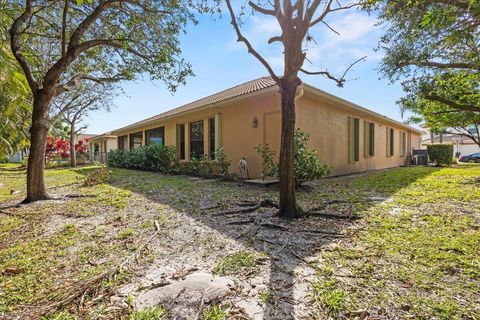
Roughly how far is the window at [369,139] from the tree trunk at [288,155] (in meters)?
9.46

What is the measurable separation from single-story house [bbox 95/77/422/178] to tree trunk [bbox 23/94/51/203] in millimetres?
5224

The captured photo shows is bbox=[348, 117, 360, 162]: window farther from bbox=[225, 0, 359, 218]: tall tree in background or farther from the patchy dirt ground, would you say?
bbox=[225, 0, 359, 218]: tall tree in background

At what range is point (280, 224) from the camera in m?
4.01

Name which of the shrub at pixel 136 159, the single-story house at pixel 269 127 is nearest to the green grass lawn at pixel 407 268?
the single-story house at pixel 269 127

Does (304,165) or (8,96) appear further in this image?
(304,165)

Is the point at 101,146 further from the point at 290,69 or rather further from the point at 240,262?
the point at 240,262

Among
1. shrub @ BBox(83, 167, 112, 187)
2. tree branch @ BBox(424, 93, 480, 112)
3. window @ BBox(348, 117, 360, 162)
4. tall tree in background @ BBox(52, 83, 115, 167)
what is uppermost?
tall tree in background @ BBox(52, 83, 115, 167)

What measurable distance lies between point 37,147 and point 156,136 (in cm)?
1028

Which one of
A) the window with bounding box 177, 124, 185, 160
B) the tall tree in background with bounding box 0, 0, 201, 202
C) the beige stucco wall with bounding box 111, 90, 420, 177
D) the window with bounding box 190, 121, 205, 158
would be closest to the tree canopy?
the tall tree in background with bounding box 0, 0, 201, 202

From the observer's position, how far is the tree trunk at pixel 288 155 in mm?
4352

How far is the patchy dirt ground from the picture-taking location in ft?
6.57

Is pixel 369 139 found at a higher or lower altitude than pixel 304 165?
higher

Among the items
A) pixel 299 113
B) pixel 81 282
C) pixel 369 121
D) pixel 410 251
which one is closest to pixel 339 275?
pixel 410 251

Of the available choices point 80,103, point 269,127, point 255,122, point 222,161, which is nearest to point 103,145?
point 80,103
